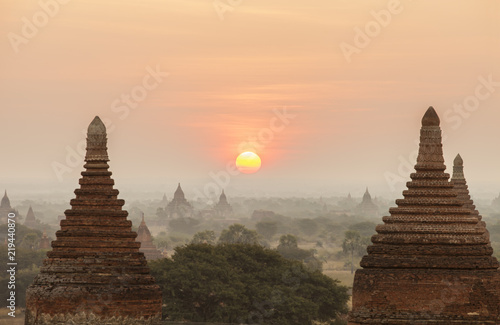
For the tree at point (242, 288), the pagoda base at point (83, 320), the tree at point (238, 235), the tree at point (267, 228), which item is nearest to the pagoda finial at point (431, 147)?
the pagoda base at point (83, 320)

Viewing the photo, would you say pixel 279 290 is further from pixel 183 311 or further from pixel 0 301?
pixel 0 301

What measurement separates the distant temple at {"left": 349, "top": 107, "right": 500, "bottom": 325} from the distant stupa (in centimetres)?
498

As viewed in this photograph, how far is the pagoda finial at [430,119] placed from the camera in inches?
1110

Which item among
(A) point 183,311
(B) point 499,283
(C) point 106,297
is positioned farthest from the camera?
(A) point 183,311

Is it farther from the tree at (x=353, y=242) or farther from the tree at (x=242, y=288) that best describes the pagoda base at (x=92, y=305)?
the tree at (x=353, y=242)

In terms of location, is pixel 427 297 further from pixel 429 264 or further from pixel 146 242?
pixel 146 242

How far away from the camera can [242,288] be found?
56.2 metres

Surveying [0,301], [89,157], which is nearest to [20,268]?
[0,301]

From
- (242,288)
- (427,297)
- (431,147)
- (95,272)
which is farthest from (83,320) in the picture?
(242,288)

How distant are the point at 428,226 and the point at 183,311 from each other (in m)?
28.3

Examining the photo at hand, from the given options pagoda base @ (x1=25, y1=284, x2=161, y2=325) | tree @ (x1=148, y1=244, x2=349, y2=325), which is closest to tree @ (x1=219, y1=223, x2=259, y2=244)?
tree @ (x1=148, y1=244, x2=349, y2=325)

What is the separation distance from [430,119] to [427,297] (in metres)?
4.07

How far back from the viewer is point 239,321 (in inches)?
2178

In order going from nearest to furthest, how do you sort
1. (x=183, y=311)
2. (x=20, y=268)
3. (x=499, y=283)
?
(x=499, y=283)
(x=183, y=311)
(x=20, y=268)
